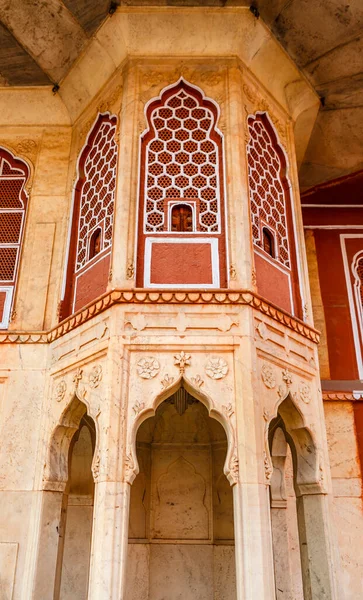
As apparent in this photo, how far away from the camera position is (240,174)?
6.11 metres

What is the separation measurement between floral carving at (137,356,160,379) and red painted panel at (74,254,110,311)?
3.36 feet

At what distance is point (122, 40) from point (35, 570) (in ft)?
19.1

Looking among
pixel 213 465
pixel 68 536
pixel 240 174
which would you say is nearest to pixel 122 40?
pixel 240 174

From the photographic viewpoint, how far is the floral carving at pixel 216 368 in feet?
16.8

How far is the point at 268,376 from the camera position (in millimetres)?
5340

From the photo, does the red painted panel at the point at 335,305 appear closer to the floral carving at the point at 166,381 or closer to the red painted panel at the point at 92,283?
the floral carving at the point at 166,381

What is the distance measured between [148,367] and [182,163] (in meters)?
2.50

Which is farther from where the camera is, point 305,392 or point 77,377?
point 305,392

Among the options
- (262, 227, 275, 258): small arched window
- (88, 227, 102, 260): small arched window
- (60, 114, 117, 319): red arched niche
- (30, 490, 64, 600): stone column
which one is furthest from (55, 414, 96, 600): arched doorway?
(262, 227, 275, 258): small arched window

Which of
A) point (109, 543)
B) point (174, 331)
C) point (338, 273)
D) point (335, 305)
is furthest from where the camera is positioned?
point (338, 273)

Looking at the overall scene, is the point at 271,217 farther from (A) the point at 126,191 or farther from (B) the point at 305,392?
(B) the point at 305,392

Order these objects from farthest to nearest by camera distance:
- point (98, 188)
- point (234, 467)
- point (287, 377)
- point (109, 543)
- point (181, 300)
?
point (98, 188) → point (287, 377) → point (181, 300) → point (234, 467) → point (109, 543)

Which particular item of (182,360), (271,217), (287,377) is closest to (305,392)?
(287,377)

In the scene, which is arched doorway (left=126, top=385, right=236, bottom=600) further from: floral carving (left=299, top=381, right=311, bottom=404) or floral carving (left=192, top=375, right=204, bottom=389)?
floral carving (left=192, top=375, right=204, bottom=389)
